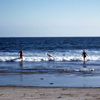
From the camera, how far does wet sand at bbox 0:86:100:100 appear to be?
7551 millimetres

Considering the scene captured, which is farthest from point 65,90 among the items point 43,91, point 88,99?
point 88,99

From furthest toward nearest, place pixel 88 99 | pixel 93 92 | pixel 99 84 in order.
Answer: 1. pixel 99 84
2. pixel 93 92
3. pixel 88 99

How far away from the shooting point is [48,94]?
8094 millimetres

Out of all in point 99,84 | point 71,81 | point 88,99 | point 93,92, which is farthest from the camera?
point 71,81

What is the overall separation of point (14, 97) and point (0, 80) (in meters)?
3.90

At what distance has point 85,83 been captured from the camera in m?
10.5

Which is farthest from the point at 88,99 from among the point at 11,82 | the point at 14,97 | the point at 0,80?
the point at 0,80

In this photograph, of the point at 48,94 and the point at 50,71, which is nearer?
the point at 48,94

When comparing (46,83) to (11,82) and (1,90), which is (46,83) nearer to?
(11,82)

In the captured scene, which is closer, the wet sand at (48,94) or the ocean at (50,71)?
the wet sand at (48,94)

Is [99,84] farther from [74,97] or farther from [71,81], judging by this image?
[74,97]

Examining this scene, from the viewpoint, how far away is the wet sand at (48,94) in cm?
755

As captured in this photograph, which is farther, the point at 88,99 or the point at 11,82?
the point at 11,82

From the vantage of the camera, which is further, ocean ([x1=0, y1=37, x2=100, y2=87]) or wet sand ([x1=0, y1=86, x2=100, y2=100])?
ocean ([x1=0, y1=37, x2=100, y2=87])
